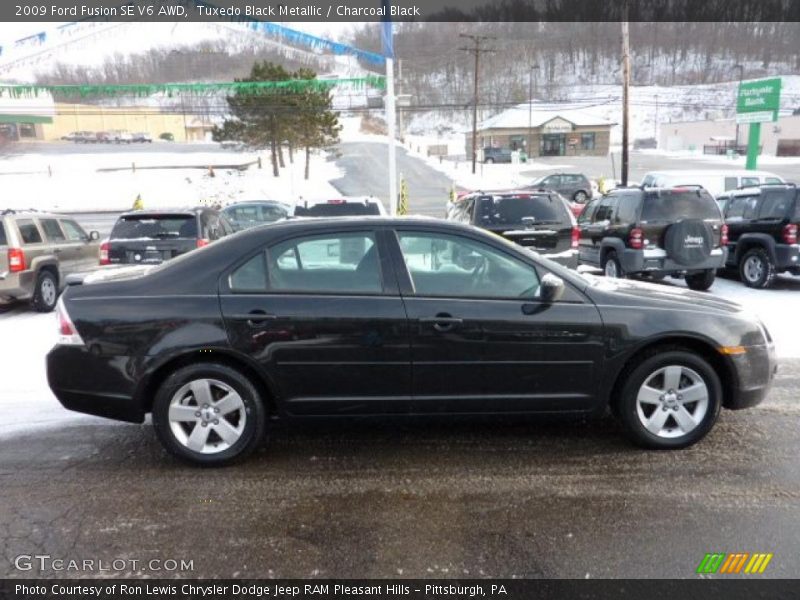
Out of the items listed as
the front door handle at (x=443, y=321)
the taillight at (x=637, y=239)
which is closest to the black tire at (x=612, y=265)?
the taillight at (x=637, y=239)

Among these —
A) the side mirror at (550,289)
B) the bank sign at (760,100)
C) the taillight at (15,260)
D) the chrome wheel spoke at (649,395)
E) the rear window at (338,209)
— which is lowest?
the chrome wheel spoke at (649,395)

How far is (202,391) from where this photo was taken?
3932 millimetres

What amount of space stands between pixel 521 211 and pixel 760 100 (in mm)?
25016

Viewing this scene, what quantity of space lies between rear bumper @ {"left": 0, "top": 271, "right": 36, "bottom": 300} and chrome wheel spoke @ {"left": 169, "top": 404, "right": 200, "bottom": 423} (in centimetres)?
630

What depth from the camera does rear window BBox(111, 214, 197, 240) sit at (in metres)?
9.08

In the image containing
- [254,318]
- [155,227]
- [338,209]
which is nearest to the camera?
Answer: [254,318]

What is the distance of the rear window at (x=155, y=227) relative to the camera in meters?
9.08

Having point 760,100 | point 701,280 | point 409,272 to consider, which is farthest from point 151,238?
point 760,100

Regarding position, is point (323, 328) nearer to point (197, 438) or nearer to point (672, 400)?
point (197, 438)

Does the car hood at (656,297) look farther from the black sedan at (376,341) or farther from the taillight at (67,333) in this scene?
the taillight at (67,333)

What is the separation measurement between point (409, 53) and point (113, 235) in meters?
57.4

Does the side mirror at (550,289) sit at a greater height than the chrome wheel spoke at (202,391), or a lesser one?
greater

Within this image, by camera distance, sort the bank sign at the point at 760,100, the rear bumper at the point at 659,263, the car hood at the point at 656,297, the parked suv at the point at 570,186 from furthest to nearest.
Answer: the parked suv at the point at 570,186, the bank sign at the point at 760,100, the rear bumper at the point at 659,263, the car hood at the point at 656,297

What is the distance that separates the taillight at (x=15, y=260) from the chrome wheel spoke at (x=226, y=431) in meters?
6.51
